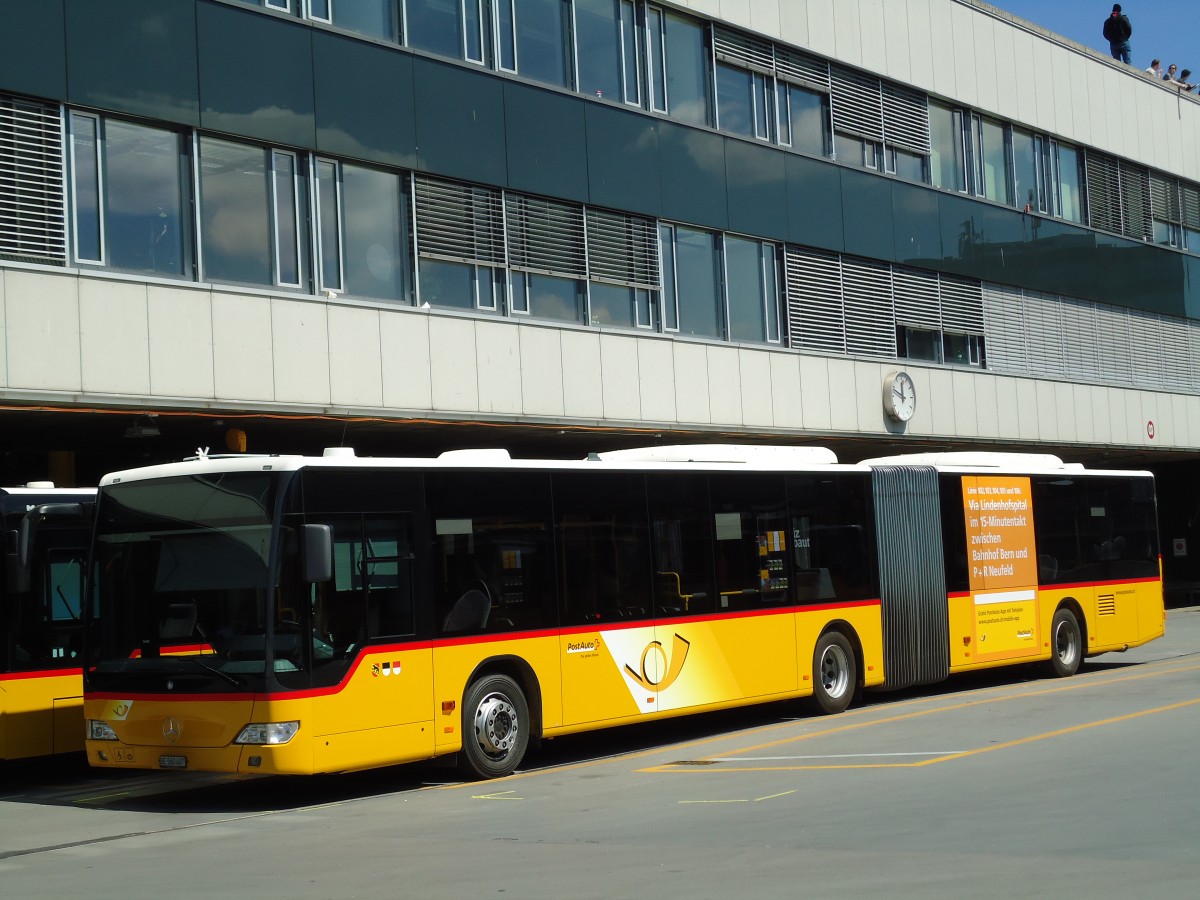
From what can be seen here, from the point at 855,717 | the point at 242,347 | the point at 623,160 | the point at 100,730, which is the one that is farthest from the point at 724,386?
the point at 100,730

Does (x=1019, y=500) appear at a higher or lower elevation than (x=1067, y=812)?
higher

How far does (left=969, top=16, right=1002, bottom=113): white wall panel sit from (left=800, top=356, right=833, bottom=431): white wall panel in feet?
27.0

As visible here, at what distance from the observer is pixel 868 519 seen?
17969 millimetres

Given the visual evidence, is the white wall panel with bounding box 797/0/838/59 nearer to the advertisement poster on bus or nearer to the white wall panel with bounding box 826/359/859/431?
the white wall panel with bounding box 826/359/859/431

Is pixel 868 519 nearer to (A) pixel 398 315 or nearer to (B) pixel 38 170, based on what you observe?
(A) pixel 398 315

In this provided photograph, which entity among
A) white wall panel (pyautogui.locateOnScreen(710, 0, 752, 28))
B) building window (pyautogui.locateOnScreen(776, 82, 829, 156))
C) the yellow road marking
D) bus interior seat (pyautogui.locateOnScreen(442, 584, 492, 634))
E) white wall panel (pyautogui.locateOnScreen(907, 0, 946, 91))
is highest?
white wall panel (pyautogui.locateOnScreen(907, 0, 946, 91))

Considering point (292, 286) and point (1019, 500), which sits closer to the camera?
point (292, 286)

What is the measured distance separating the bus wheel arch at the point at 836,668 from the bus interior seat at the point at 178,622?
758cm

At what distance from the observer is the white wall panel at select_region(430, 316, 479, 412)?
19656 millimetres

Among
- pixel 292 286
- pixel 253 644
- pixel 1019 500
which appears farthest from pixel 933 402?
pixel 253 644

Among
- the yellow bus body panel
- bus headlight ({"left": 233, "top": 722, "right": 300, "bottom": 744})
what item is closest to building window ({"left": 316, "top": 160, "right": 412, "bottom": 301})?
the yellow bus body panel

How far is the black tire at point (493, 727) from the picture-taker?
41.9 feet

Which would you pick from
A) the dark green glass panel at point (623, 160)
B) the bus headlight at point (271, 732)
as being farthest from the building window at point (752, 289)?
the bus headlight at point (271, 732)

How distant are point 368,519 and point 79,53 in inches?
302
